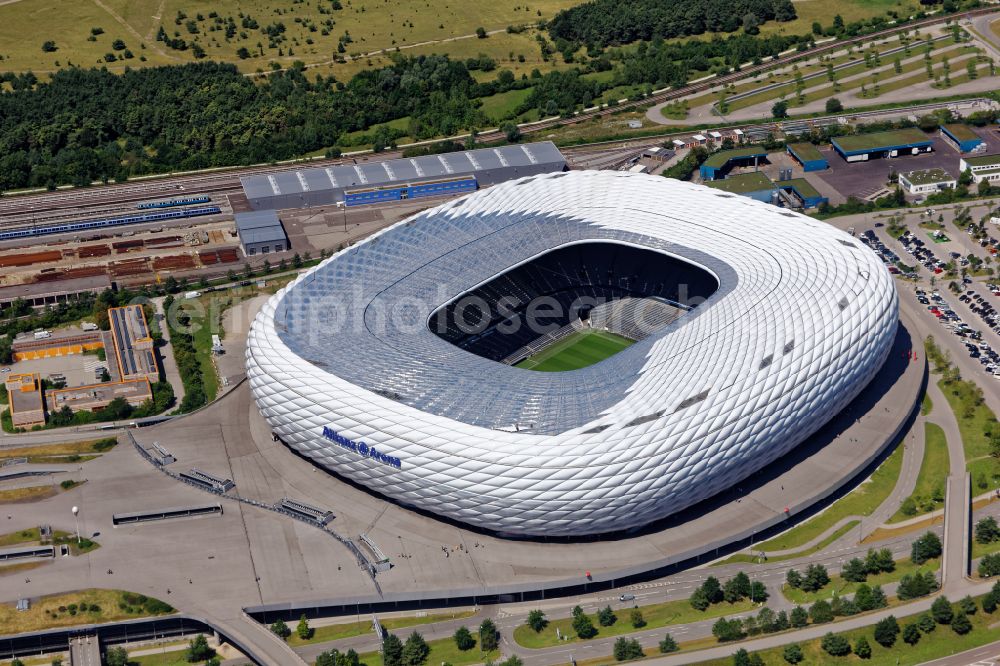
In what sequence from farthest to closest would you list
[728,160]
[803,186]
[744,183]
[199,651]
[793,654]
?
1. [728,160]
2. [803,186]
3. [744,183]
4. [199,651]
5. [793,654]

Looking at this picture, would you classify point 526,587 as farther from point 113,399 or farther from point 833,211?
point 833,211

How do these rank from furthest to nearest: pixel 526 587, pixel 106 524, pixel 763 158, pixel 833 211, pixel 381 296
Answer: pixel 763 158, pixel 833 211, pixel 381 296, pixel 106 524, pixel 526 587

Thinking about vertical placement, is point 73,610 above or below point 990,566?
above

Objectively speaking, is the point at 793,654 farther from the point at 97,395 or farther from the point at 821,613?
the point at 97,395

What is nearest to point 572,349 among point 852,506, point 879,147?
point 852,506

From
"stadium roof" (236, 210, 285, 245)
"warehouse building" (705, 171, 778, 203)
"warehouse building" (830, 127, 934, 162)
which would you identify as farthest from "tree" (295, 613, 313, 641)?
"warehouse building" (830, 127, 934, 162)

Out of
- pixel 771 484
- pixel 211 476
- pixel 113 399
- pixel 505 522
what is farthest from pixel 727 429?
pixel 113 399

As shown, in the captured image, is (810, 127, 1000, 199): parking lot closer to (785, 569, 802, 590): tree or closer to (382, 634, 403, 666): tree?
(785, 569, 802, 590): tree
